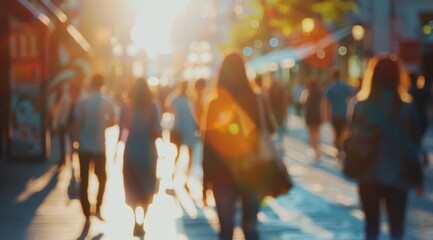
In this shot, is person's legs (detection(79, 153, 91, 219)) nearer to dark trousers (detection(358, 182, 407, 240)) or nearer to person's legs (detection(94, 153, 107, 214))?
person's legs (detection(94, 153, 107, 214))

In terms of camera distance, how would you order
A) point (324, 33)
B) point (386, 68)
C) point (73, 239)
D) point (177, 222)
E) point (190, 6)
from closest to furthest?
point (386, 68)
point (73, 239)
point (177, 222)
point (324, 33)
point (190, 6)

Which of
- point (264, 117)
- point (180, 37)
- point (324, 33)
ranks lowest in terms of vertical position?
point (180, 37)

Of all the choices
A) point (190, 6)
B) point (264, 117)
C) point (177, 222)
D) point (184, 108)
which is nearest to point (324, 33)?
point (184, 108)

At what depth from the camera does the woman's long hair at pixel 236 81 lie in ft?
24.6

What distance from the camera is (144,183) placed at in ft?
33.2

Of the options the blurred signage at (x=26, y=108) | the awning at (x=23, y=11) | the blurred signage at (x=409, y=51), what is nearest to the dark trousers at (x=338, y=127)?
the blurred signage at (x=26, y=108)

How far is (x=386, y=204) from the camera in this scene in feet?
24.8

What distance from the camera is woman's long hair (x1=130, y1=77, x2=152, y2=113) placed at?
10039 millimetres

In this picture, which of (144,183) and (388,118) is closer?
(388,118)

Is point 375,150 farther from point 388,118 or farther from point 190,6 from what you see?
point 190,6

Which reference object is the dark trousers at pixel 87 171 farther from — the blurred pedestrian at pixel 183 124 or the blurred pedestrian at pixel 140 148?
the blurred pedestrian at pixel 183 124

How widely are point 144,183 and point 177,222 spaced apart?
1.41m

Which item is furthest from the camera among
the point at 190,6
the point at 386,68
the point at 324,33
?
the point at 190,6

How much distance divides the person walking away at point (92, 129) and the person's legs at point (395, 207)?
466 cm
